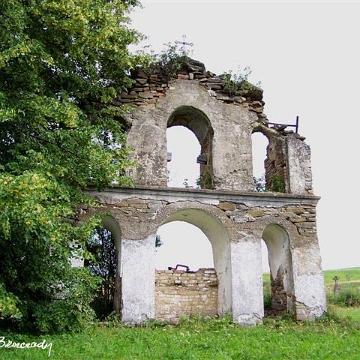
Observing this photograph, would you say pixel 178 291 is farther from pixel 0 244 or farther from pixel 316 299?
pixel 0 244

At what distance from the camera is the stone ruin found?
1081 centimetres

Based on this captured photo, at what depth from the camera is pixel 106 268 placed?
44.3ft

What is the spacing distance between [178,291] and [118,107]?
4801 millimetres

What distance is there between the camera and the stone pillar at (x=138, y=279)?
10.3m

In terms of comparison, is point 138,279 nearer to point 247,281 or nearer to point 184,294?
point 184,294

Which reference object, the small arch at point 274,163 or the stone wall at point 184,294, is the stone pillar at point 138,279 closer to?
the stone wall at point 184,294

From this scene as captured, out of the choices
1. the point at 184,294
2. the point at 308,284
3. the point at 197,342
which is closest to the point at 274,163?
the point at 308,284

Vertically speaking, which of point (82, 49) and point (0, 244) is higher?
point (82, 49)

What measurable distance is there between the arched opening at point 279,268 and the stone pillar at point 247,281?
915mm

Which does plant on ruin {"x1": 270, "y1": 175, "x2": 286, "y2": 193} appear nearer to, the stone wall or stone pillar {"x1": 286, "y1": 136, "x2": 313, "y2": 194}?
stone pillar {"x1": 286, "y1": 136, "x2": 313, "y2": 194}

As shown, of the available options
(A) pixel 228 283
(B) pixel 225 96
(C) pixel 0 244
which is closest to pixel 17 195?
(C) pixel 0 244

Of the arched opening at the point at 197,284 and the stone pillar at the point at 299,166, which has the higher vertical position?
the stone pillar at the point at 299,166

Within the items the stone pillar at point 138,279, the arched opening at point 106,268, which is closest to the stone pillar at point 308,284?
the stone pillar at point 138,279

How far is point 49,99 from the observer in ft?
27.5
